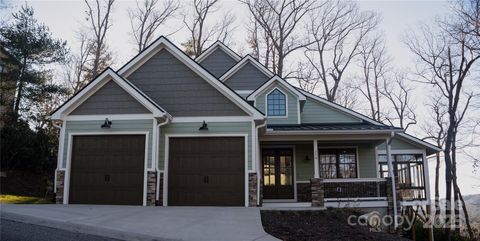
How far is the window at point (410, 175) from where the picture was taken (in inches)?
685

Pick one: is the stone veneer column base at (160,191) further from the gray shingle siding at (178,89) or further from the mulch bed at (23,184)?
the mulch bed at (23,184)

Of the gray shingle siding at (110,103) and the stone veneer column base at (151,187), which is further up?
the gray shingle siding at (110,103)

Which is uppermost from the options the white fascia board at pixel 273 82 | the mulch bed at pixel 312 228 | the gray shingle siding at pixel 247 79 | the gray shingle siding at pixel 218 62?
the gray shingle siding at pixel 218 62

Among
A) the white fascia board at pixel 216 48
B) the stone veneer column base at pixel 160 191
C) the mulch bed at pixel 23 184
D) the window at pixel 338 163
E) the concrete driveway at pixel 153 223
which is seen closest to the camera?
the concrete driveway at pixel 153 223

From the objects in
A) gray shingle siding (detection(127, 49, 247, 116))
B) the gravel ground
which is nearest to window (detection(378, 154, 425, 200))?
gray shingle siding (detection(127, 49, 247, 116))

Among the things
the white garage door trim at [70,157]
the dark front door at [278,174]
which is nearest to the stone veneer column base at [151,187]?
the white garage door trim at [70,157]

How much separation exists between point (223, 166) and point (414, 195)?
10026 millimetres

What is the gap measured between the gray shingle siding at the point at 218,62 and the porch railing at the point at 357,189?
7859mm

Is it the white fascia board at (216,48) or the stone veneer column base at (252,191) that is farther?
the white fascia board at (216,48)

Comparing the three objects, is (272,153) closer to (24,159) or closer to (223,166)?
(223,166)

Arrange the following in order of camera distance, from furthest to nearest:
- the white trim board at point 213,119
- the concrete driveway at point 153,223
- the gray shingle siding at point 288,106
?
the gray shingle siding at point 288,106, the white trim board at point 213,119, the concrete driveway at point 153,223

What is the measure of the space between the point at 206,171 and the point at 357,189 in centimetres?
561

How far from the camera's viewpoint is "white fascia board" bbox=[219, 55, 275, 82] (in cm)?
1745

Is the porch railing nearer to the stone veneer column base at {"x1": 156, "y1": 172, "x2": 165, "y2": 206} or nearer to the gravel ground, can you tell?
the stone veneer column base at {"x1": 156, "y1": 172, "x2": 165, "y2": 206}
